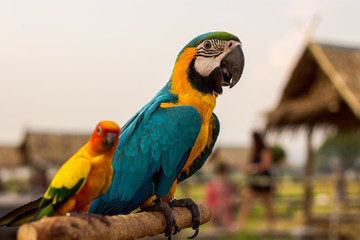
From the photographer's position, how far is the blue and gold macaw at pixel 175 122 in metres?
1.27

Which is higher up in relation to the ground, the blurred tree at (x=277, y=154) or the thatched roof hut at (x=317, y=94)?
Result: the thatched roof hut at (x=317, y=94)

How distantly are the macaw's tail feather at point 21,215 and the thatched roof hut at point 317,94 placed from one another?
5.66m

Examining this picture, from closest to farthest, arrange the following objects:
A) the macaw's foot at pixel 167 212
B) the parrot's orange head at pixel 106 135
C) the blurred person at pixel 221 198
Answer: the parrot's orange head at pixel 106 135, the macaw's foot at pixel 167 212, the blurred person at pixel 221 198

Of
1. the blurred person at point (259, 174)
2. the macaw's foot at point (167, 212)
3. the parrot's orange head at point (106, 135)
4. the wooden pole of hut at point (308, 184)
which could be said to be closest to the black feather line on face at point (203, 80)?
the macaw's foot at point (167, 212)

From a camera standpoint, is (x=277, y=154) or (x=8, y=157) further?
(x=277, y=154)

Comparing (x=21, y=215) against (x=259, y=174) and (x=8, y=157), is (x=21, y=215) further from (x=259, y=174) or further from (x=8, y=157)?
(x=8, y=157)

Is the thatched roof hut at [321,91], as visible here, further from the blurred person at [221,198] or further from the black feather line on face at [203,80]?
the black feather line on face at [203,80]

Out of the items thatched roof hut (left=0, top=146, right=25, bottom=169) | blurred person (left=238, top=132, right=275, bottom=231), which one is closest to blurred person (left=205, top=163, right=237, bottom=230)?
blurred person (left=238, top=132, right=275, bottom=231)

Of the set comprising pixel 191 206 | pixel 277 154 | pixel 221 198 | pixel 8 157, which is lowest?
pixel 277 154

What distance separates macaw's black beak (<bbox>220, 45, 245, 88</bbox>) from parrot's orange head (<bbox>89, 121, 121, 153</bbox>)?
1.71 feet

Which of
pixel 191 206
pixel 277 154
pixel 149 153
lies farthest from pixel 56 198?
pixel 277 154

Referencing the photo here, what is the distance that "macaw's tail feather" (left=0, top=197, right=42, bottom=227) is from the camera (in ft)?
3.02

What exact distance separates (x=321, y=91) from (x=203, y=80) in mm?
5926

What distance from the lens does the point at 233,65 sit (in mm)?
1318
